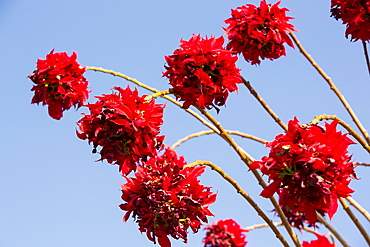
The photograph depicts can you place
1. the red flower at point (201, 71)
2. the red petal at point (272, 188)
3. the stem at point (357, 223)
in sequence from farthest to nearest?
the stem at point (357, 223) < the red flower at point (201, 71) < the red petal at point (272, 188)

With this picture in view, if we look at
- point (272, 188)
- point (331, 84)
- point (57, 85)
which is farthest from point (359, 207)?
point (57, 85)

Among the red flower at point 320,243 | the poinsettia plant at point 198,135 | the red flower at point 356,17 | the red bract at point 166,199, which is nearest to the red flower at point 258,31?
the poinsettia plant at point 198,135

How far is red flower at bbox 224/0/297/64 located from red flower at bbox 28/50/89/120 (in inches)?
34.3

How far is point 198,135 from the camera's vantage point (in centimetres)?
277

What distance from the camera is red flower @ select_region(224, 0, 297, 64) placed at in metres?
2.41

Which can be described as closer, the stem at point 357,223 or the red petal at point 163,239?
the red petal at point 163,239

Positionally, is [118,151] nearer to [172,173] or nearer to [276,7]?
[172,173]

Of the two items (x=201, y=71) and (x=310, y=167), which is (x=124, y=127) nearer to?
(x=201, y=71)

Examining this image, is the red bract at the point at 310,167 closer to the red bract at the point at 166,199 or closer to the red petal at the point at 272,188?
the red petal at the point at 272,188

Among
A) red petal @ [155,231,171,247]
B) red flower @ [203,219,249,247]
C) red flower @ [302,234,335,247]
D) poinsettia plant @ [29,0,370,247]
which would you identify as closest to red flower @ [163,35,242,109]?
poinsettia plant @ [29,0,370,247]

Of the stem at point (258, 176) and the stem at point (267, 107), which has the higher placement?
the stem at point (267, 107)

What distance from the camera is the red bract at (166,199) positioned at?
1.81 m

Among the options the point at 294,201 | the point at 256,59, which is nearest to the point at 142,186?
the point at 294,201

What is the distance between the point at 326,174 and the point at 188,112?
4.00 feet
